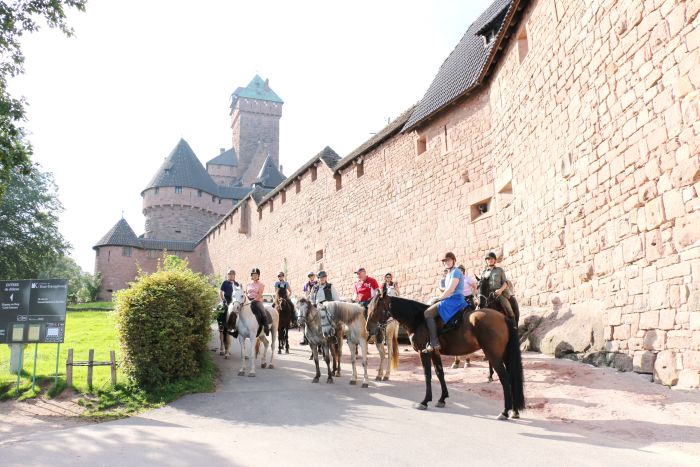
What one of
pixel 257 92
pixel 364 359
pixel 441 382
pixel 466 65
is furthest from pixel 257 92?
pixel 441 382

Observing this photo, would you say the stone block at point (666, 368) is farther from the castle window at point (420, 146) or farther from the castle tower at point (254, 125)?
the castle tower at point (254, 125)

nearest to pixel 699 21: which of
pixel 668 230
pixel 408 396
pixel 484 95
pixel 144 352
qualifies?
pixel 668 230

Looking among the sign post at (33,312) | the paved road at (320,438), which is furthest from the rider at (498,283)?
the sign post at (33,312)

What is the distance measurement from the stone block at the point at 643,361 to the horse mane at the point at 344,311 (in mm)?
3936

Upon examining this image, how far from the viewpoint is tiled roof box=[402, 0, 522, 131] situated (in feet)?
42.1

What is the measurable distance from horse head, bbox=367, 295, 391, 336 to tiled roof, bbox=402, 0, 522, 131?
25.7 feet

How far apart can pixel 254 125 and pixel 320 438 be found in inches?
2741

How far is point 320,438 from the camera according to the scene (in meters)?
4.94

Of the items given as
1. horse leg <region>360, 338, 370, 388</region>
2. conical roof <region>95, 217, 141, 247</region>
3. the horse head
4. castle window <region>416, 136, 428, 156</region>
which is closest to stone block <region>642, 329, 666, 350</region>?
the horse head

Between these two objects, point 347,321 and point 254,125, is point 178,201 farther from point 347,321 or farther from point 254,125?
point 347,321

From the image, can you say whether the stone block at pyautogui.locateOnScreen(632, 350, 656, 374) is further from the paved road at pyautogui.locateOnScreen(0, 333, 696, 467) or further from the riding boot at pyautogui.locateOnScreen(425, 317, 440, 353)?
the riding boot at pyautogui.locateOnScreen(425, 317, 440, 353)

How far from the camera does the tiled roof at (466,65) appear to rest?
506 inches

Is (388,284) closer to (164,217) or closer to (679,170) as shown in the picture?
(679,170)

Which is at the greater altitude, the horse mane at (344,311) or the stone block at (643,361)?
the horse mane at (344,311)
